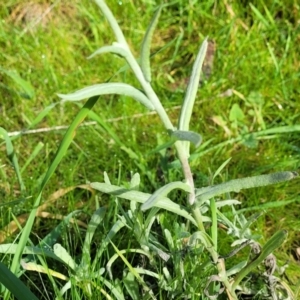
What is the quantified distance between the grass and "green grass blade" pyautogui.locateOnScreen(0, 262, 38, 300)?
0.30m

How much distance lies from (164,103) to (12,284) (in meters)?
0.89

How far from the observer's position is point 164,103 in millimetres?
1698

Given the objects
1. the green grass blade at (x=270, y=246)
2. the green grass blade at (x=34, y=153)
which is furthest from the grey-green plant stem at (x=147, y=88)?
the green grass blade at (x=34, y=153)

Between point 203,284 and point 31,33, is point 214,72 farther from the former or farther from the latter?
point 203,284

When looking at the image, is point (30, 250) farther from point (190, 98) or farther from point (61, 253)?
point (190, 98)

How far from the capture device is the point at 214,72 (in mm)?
→ 1757

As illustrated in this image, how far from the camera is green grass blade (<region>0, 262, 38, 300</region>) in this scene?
92 centimetres

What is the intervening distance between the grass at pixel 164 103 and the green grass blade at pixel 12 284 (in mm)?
296

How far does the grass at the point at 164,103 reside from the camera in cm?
143

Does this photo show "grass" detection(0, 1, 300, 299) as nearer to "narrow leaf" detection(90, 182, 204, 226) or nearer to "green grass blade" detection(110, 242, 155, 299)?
"green grass blade" detection(110, 242, 155, 299)

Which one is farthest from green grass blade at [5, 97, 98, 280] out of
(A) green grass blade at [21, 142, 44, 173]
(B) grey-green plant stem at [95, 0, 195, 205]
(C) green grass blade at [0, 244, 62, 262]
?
(A) green grass blade at [21, 142, 44, 173]

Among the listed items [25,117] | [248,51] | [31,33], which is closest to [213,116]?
[248,51]

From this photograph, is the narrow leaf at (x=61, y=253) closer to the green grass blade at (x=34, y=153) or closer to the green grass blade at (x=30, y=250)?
the green grass blade at (x=30, y=250)

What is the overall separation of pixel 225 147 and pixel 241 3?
561mm
